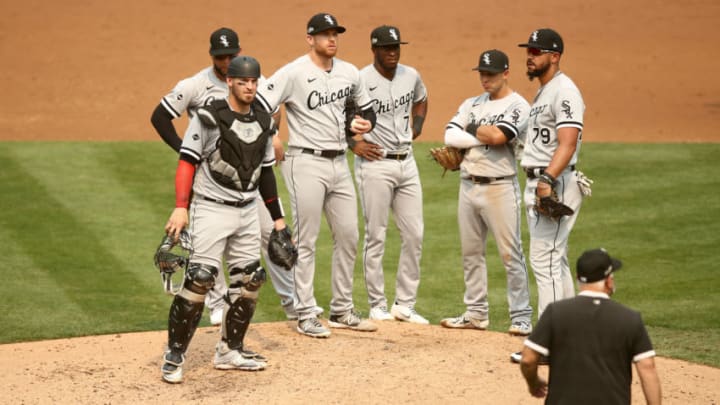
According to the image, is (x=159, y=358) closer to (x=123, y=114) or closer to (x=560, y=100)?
(x=560, y=100)

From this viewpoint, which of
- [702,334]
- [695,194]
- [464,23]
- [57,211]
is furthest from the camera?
[464,23]

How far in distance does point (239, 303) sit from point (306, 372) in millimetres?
605

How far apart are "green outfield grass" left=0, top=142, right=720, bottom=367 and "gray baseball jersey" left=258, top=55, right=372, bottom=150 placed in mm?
2016

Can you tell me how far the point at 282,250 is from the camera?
6.84m

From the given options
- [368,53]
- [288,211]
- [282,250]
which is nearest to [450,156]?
[282,250]

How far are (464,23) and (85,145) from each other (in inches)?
433

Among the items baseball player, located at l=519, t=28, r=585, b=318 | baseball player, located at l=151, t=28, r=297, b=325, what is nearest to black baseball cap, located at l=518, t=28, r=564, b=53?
baseball player, located at l=519, t=28, r=585, b=318

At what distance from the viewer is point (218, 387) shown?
21.3 ft

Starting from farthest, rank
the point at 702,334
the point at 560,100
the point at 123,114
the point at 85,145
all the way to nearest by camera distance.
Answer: the point at 123,114, the point at 85,145, the point at 702,334, the point at 560,100

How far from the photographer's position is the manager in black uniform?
15.2 ft

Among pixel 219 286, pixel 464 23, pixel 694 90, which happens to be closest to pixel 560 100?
pixel 219 286

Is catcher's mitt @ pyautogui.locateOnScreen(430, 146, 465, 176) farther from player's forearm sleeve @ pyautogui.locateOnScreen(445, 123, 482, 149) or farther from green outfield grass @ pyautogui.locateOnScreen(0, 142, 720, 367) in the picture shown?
green outfield grass @ pyautogui.locateOnScreen(0, 142, 720, 367)

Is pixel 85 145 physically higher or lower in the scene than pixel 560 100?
lower

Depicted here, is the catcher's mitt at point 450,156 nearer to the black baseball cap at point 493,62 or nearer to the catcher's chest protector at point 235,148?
the black baseball cap at point 493,62
